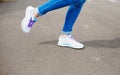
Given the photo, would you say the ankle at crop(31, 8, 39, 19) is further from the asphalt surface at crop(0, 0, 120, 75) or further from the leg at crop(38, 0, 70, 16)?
the asphalt surface at crop(0, 0, 120, 75)

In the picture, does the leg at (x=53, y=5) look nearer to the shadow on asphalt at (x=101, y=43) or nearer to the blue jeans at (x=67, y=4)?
the blue jeans at (x=67, y=4)

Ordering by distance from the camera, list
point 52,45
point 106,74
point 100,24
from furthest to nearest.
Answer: point 100,24 → point 52,45 → point 106,74

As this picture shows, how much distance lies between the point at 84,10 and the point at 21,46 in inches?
59.5

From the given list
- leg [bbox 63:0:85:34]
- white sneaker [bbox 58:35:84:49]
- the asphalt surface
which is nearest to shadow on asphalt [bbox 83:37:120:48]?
the asphalt surface

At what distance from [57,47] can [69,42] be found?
112 mm

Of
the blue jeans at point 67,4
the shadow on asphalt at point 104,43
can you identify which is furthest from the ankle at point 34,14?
the shadow on asphalt at point 104,43

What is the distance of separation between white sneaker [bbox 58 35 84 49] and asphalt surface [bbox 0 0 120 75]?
0.15 feet

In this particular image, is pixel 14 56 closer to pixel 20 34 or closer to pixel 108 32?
pixel 20 34

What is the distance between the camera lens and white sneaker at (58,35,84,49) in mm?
2110

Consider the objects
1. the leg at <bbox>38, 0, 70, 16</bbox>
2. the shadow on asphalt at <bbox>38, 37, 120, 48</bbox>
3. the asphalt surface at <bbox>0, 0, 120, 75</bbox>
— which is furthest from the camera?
the shadow on asphalt at <bbox>38, 37, 120, 48</bbox>

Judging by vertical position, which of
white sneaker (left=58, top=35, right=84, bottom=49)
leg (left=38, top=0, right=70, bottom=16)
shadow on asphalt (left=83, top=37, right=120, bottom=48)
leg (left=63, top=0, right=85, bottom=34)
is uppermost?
leg (left=38, top=0, right=70, bottom=16)

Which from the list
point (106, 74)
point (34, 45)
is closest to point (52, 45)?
point (34, 45)

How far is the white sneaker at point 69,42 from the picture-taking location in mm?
2110

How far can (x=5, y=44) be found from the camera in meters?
2.16
